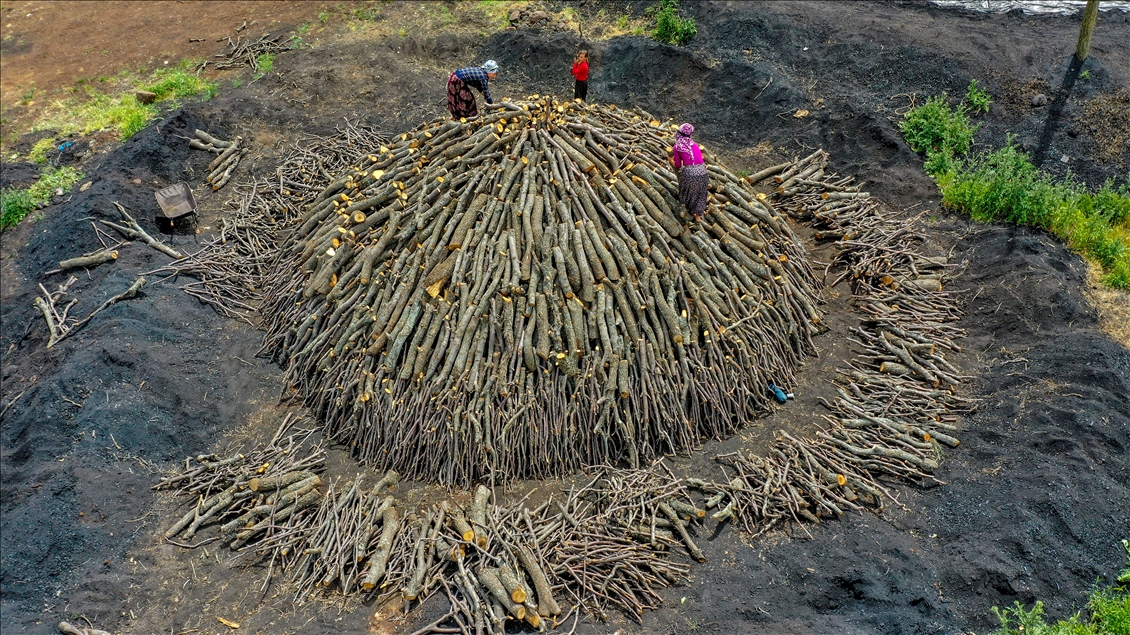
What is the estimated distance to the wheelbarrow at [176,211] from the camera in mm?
12391

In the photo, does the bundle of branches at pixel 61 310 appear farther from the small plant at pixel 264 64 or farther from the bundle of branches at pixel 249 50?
the bundle of branches at pixel 249 50

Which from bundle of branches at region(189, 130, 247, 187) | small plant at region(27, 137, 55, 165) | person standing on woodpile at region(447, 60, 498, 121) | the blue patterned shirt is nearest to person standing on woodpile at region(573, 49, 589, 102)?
person standing on woodpile at region(447, 60, 498, 121)

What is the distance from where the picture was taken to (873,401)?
9.71 meters

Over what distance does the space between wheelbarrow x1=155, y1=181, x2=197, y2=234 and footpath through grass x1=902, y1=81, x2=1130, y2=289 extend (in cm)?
1310

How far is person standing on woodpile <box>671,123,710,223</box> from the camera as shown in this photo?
9148 mm

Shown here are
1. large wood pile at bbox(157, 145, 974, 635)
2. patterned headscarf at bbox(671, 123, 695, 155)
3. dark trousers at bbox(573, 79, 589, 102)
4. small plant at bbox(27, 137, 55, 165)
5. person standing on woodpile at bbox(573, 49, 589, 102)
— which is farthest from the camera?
small plant at bbox(27, 137, 55, 165)

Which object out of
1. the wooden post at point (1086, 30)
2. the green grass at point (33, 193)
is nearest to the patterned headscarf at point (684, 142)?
the wooden post at point (1086, 30)

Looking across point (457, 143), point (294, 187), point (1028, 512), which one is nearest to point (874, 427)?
point (1028, 512)

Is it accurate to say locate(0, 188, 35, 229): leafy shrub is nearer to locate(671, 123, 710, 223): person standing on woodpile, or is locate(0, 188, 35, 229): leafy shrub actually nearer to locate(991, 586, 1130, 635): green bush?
locate(671, 123, 710, 223): person standing on woodpile

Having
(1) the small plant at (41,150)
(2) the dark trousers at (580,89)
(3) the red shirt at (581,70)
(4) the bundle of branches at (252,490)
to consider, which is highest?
(3) the red shirt at (581,70)

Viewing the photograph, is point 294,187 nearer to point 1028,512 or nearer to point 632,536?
point 632,536

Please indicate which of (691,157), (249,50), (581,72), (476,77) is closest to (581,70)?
(581,72)

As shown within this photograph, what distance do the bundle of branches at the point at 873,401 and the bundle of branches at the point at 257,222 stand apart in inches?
307

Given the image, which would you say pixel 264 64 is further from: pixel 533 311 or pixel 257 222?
pixel 533 311
